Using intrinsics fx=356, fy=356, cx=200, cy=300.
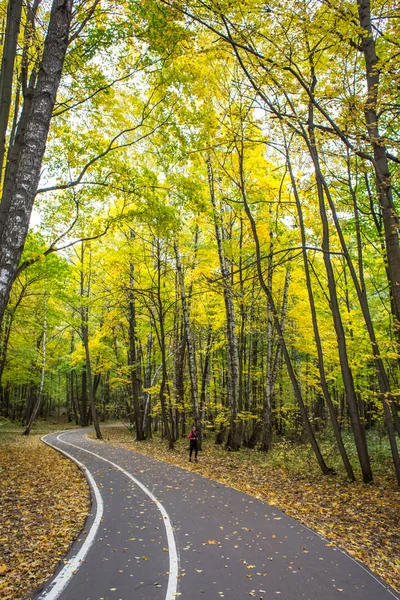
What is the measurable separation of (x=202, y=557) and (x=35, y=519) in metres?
3.77

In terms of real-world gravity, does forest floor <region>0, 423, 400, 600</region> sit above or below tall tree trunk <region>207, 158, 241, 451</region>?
below

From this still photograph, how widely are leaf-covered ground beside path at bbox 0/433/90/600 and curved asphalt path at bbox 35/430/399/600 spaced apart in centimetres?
30

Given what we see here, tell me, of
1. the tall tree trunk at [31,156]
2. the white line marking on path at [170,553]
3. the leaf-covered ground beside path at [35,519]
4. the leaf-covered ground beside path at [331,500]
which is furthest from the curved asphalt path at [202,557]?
the tall tree trunk at [31,156]

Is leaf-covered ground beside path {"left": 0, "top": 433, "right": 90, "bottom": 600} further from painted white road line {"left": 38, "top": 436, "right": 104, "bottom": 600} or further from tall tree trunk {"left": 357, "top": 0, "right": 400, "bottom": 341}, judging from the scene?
tall tree trunk {"left": 357, "top": 0, "right": 400, "bottom": 341}

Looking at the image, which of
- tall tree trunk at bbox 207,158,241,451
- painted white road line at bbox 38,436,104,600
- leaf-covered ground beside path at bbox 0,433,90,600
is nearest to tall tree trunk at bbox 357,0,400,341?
painted white road line at bbox 38,436,104,600

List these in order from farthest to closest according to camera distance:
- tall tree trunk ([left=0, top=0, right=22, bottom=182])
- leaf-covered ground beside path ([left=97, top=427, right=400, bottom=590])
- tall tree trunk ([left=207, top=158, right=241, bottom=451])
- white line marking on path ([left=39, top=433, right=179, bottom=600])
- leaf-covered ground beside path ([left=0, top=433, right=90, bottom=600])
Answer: tall tree trunk ([left=207, top=158, right=241, bottom=451])
leaf-covered ground beside path ([left=97, top=427, right=400, bottom=590])
tall tree trunk ([left=0, top=0, right=22, bottom=182])
leaf-covered ground beside path ([left=0, top=433, right=90, bottom=600])
white line marking on path ([left=39, top=433, right=179, bottom=600])

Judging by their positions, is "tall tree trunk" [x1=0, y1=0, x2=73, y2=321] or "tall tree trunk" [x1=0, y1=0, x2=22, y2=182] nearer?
"tall tree trunk" [x1=0, y1=0, x2=73, y2=321]

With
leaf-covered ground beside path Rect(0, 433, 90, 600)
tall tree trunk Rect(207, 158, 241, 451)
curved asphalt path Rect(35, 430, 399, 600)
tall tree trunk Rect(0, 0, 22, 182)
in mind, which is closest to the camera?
curved asphalt path Rect(35, 430, 399, 600)

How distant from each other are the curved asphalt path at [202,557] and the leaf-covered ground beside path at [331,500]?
0.47 metres

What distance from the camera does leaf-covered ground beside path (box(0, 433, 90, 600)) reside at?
4.87 m

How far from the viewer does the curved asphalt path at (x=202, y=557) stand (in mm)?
4387

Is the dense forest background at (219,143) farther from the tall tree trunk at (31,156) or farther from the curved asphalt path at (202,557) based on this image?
the curved asphalt path at (202,557)

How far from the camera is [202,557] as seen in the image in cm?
533

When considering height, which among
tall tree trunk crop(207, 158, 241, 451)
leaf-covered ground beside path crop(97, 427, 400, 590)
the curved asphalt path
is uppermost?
tall tree trunk crop(207, 158, 241, 451)
